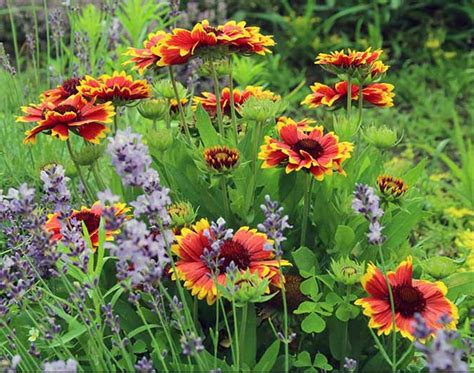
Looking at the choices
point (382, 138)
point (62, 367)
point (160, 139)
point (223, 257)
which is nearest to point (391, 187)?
point (382, 138)

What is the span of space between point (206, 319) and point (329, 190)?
0.35 m

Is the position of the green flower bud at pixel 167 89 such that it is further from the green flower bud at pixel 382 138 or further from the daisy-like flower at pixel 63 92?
the green flower bud at pixel 382 138

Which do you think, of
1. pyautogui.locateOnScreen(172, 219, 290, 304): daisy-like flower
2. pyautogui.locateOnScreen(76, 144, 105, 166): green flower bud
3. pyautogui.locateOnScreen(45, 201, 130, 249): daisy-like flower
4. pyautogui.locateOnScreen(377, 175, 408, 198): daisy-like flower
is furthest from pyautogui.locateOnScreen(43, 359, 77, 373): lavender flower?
pyautogui.locateOnScreen(377, 175, 408, 198): daisy-like flower

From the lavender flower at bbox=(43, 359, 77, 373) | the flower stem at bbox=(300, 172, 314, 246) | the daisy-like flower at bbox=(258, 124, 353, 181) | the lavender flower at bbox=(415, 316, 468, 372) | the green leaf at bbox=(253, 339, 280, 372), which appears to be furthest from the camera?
the flower stem at bbox=(300, 172, 314, 246)

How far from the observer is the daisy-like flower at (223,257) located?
4.03 feet

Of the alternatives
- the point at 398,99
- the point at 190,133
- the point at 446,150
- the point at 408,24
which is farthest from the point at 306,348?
the point at 408,24

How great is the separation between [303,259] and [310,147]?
201mm

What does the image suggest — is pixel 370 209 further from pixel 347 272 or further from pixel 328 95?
pixel 328 95

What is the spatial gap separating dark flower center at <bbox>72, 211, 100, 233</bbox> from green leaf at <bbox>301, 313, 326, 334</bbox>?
424 mm

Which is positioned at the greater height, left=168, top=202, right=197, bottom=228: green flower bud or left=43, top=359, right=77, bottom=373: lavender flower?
left=43, top=359, right=77, bottom=373: lavender flower

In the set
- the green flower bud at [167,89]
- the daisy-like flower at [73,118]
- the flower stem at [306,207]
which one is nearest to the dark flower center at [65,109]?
the daisy-like flower at [73,118]

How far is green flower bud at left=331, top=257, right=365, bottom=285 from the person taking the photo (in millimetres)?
1242

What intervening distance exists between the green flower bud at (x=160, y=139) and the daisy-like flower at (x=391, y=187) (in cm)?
41

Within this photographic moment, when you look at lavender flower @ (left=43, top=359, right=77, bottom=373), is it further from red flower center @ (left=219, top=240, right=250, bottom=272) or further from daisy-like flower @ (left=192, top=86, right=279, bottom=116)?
daisy-like flower @ (left=192, top=86, right=279, bottom=116)
